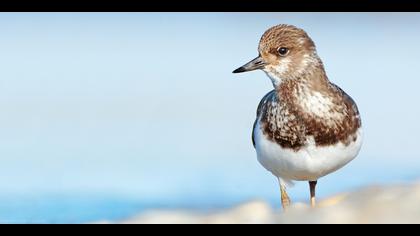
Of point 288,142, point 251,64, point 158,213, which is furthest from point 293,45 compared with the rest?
point 158,213

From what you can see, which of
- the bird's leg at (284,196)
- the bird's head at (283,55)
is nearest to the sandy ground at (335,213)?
the bird's head at (283,55)

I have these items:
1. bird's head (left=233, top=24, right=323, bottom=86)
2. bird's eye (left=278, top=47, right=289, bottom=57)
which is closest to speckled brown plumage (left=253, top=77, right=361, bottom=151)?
bird's head (left=233, top=24, right=323, bottom=86)

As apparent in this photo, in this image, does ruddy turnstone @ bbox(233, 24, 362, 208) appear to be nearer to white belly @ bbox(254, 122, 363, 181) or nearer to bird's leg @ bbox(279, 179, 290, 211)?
white belly @ bbox(254, 122, 363, 181)

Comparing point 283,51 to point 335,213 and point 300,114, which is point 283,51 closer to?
point 300,114

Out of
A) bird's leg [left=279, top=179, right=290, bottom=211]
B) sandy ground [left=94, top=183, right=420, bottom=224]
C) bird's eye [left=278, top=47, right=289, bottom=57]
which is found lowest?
sandy ground [left=94, top=183, right=420, bottom=224]

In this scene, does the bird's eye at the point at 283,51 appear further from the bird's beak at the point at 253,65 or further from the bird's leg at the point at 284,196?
the bird's leg at the point at 284,196
